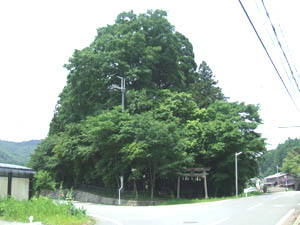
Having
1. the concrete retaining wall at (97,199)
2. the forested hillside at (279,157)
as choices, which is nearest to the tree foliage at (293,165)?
the forested hillside at (279,157)

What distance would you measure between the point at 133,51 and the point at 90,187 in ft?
46.4

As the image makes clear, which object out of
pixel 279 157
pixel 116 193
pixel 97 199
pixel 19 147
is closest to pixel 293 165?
pixel 279 157

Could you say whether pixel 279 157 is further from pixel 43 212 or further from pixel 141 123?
pixel 43 212

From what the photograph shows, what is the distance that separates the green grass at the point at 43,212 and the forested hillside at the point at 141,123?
37.6 ft

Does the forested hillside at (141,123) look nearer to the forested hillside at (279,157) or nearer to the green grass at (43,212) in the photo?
the green grass at (43,212)

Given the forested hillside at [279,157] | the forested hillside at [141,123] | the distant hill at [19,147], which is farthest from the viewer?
the forested hillside at [279,157]

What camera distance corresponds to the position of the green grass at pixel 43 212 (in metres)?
13.3

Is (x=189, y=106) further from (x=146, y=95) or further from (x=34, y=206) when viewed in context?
(x=34, y=206)

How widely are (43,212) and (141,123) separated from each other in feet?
47.2

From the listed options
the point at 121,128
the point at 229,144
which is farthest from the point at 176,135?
the point at 229,144

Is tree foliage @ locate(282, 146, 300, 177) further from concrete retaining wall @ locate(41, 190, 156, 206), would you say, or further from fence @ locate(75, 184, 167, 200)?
concrete retaining wall @ locate(41, 190, 156, 206)

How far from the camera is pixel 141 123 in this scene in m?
28.0

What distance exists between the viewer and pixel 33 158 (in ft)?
126

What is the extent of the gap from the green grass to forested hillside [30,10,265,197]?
1145 centimetres
